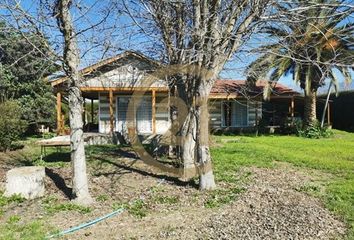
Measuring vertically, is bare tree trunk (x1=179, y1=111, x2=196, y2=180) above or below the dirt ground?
above

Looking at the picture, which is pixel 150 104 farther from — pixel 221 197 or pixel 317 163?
pixel 221 197

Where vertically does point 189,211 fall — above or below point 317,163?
below

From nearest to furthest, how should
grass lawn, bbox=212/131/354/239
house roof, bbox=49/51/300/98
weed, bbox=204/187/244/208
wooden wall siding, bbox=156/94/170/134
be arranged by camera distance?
weed, bbox=204/187/244/208 → grass lawn, bbox=212/131/354/239 → house roof, bbox=49/51/300/98 → wooden wall siding, bbox=156/94/170/134

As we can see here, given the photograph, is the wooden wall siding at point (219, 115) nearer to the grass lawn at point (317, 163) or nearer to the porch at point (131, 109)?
the porch at point (131, 109)

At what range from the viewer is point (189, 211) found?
662 centimetres

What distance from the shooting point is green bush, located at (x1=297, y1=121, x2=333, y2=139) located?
21.9 metres

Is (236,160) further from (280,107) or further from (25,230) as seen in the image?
(280,107)

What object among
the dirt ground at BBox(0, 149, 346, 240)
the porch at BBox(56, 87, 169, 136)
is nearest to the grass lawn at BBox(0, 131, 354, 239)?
the dirt ground at BBox(0, 149, 346, 240)

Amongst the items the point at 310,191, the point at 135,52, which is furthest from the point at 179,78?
the point at 310,191

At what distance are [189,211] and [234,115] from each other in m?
20.7

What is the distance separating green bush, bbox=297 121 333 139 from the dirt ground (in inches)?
512

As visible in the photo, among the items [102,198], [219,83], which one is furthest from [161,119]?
[102,198]

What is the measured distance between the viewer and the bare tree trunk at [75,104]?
6.93 meters

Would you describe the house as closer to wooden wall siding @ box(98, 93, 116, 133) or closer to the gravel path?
wooden wall siding @ box(98, 93, 116, 133)
